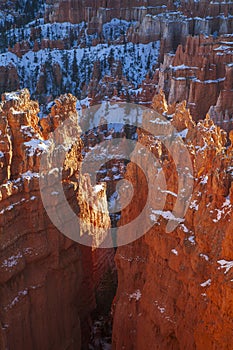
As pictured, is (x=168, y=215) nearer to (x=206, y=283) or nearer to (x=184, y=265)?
(x=184, y=265)

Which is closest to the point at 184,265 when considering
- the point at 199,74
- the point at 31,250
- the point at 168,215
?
the point at 168,215

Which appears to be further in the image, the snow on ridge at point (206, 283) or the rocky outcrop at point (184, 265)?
the snow on ridge at point (206, 283)

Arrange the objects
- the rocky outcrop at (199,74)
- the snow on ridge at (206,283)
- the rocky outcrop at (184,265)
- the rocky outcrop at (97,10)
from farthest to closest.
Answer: the rocky outcrop at (97,10)
the rocky outcrop at (199,74)
the snow on ridge at (206,283)
the rocky outcrop at (184,265)

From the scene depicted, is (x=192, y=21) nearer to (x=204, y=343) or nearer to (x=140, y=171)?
(x=140, y=171)

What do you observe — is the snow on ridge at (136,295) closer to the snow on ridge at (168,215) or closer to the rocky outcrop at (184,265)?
the rocky outcrop at (184,265)

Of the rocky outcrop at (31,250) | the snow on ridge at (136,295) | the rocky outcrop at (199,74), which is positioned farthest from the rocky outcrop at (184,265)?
the rocky outcrop at (199,74)

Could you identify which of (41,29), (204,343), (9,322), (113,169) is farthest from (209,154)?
(41,29)
